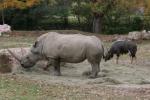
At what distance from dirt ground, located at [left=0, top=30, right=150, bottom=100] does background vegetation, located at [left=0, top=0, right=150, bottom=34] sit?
16.4 meters

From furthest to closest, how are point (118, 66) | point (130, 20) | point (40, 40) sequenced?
point (130, 20)
point (118, 66)
point (40, 40)

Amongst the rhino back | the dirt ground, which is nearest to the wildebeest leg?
the dirt ground

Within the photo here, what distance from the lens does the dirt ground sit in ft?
45.8

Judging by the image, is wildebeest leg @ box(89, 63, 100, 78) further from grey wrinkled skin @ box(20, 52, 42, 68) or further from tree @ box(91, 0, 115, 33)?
tree @ box(91, 0, 115, 33)

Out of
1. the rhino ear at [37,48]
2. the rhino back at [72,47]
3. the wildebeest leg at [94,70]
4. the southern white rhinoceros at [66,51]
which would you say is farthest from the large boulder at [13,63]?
the wildebeest leg at [94,70]

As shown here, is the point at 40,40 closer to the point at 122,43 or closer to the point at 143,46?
the point at 122,43

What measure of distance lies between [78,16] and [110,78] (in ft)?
86.8

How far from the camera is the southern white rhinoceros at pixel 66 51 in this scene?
1688cm

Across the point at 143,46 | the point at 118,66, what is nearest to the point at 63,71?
the point at 118,66

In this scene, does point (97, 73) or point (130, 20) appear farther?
point (130, 20)

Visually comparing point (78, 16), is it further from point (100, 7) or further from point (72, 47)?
point (72, 47)

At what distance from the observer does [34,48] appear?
1772 centimetres

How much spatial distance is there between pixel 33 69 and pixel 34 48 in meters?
0.75

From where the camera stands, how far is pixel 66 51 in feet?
56.0
